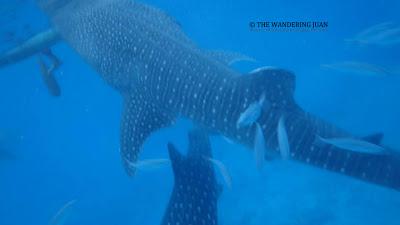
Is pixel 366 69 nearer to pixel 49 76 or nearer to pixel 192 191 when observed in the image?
pixel 192 191

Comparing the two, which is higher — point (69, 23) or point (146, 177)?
point (69, 23)

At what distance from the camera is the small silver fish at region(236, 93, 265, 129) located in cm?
340

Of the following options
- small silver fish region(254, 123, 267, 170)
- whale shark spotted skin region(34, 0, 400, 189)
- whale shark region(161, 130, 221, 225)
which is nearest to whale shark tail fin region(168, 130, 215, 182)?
whale shark region(161, 130, 221, 225)

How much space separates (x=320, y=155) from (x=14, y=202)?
121 ft

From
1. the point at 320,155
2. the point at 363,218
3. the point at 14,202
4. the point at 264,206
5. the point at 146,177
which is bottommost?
the point at 14,202

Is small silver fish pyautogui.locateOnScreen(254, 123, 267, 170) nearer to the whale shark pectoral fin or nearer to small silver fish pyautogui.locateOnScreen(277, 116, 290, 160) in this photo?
small silver fish pyautogui.locateOnScreen(277, 116, 290, 160)

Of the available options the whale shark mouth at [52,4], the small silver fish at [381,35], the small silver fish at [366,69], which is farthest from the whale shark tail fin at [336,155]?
the small silver fish at [381,35]

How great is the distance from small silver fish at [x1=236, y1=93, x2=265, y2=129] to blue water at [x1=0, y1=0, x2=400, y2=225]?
1873 millimetres

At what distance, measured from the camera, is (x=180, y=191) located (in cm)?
367

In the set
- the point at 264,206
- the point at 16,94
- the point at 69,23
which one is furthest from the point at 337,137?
the point at 16,94

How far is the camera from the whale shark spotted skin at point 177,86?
11.5ft

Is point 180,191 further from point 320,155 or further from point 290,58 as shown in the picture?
point 290,58

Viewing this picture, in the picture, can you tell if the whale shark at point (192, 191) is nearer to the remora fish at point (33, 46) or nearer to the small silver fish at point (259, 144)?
the small silver fish at point (259, 144)

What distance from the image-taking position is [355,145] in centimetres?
342
